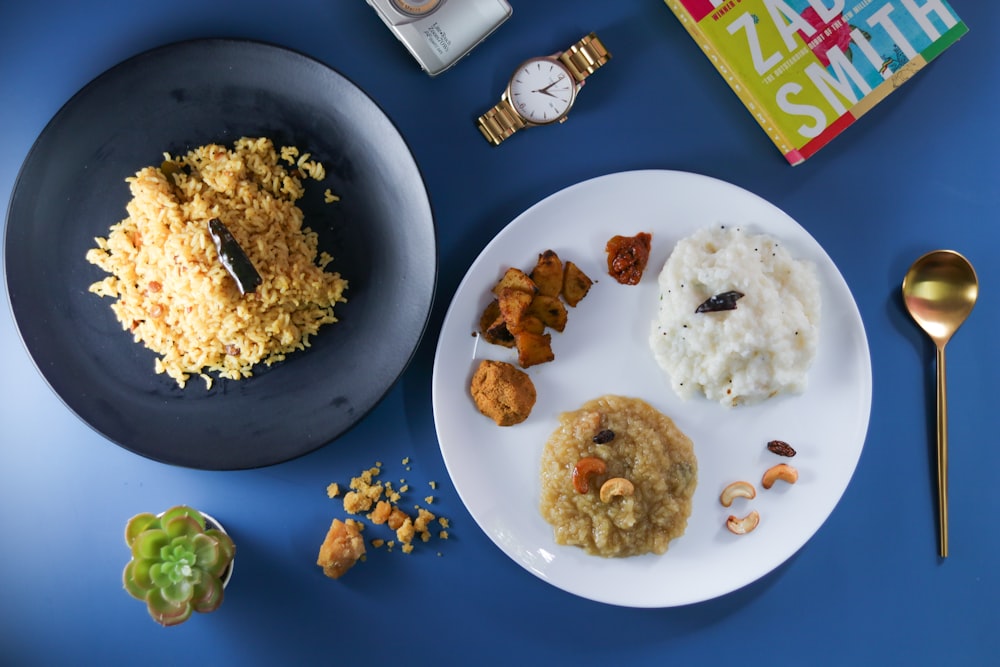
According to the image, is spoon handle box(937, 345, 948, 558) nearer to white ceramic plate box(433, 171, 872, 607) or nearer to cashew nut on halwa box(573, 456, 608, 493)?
white ceramic plate box(433, 171, 872, 607)

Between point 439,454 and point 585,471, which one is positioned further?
point 439,454

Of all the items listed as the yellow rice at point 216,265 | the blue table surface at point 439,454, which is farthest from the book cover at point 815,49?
the yellow rice at point 216,265

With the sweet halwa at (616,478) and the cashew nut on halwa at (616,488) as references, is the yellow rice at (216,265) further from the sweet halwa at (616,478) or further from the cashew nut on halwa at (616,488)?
the cashew nut on halwa at (616,488)

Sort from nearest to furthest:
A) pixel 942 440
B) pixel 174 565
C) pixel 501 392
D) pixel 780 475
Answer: pixel 174 565 → pixel 501 392 → pixel 780 475 → pixel 942 440

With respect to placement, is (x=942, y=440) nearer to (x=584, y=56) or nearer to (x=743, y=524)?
(x=743, y=524)

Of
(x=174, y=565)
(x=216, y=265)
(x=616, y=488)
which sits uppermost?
(x=216, y=265)

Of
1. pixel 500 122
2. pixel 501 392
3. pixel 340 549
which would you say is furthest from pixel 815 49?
pixel 340 549
